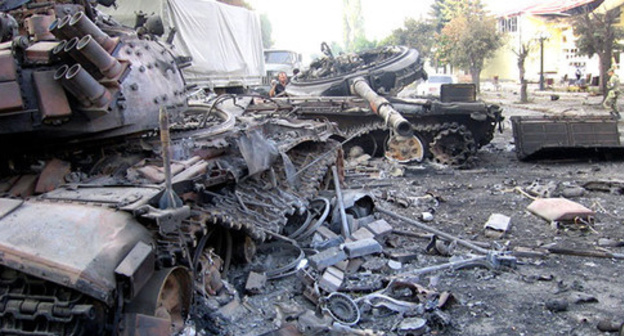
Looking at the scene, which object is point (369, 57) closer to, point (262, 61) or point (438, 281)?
point (262, 61)

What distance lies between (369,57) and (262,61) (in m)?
5.41

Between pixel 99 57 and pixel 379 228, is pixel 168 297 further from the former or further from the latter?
pixel 379 228

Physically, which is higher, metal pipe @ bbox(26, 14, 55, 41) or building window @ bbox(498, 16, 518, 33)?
building window @ bbox(498, 16, 518, 33)

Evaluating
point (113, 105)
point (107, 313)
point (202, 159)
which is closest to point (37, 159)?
point (113, 105)

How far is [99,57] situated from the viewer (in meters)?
4.25

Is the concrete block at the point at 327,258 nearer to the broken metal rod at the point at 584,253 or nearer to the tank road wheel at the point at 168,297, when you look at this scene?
the tank road wheel at the point at 168,297

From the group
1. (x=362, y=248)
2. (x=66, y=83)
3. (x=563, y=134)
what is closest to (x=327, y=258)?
(x=362, y=248)

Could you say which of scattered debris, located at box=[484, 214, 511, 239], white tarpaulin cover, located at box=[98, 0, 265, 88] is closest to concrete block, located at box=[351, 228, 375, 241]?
scattered debris, located at box=[484, 214, 511, 239]

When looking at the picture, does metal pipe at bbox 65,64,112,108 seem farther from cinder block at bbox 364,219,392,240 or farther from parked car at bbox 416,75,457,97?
parked car at bbox 416,75,457,97

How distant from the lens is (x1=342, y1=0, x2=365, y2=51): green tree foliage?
277 ft

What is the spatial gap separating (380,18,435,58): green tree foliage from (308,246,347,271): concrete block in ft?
111

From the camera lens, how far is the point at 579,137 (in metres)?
11.7

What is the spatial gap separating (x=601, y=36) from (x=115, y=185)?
22975 mm

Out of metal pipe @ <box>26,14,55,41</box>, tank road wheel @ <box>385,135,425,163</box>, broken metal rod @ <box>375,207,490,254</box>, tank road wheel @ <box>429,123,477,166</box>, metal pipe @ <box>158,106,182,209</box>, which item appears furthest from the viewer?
tank road wheel @ <box>385,135,425,163</box>
